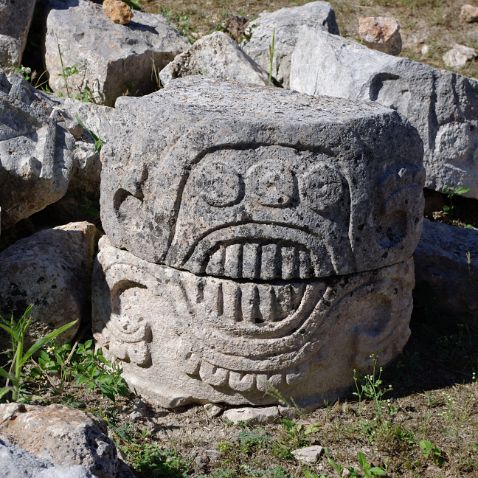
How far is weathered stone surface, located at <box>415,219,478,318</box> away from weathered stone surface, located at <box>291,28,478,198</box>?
89 cm

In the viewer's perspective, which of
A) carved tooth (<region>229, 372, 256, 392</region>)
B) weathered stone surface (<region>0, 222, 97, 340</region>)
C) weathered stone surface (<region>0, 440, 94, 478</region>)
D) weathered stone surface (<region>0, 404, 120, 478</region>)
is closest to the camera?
weathered stone surface (<region>0, 440, 94, 478</region>)

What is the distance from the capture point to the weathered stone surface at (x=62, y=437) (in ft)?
9.91

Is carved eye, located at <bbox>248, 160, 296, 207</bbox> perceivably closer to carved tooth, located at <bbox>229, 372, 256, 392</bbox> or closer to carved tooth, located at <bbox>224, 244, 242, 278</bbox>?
carved tooth, located at <bbox>224, 244, 242, 278</bbox>

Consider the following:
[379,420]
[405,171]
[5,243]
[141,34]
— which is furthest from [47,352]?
[141,34]

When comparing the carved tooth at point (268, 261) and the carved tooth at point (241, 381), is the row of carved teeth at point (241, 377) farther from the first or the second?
the carved tooth at point (268, 261)

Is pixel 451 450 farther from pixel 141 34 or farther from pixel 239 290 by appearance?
pixel 141 34

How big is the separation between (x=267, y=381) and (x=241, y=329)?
0.27m

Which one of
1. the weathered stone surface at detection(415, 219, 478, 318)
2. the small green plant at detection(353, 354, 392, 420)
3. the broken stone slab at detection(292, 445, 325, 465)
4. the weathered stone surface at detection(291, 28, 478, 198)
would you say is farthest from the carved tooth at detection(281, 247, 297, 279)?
the weathered stone surface at detection(291, 28, 478, 198)

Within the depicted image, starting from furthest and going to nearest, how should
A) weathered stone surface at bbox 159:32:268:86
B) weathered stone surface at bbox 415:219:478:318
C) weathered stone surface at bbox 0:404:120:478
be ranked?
weathered stone surface at bbox 159:32:268:86
weathered stone surface at bbox 415:219:478:318
weathered stone surface at bbox 0:404:120:478

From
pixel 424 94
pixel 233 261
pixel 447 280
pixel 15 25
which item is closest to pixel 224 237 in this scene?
pixel 233 261

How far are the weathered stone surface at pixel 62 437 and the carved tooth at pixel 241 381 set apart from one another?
2.72 ft

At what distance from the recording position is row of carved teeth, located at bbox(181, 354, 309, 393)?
13.0 ft

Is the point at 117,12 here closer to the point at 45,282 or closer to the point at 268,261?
the point at 45,282

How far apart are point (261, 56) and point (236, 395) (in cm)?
346
